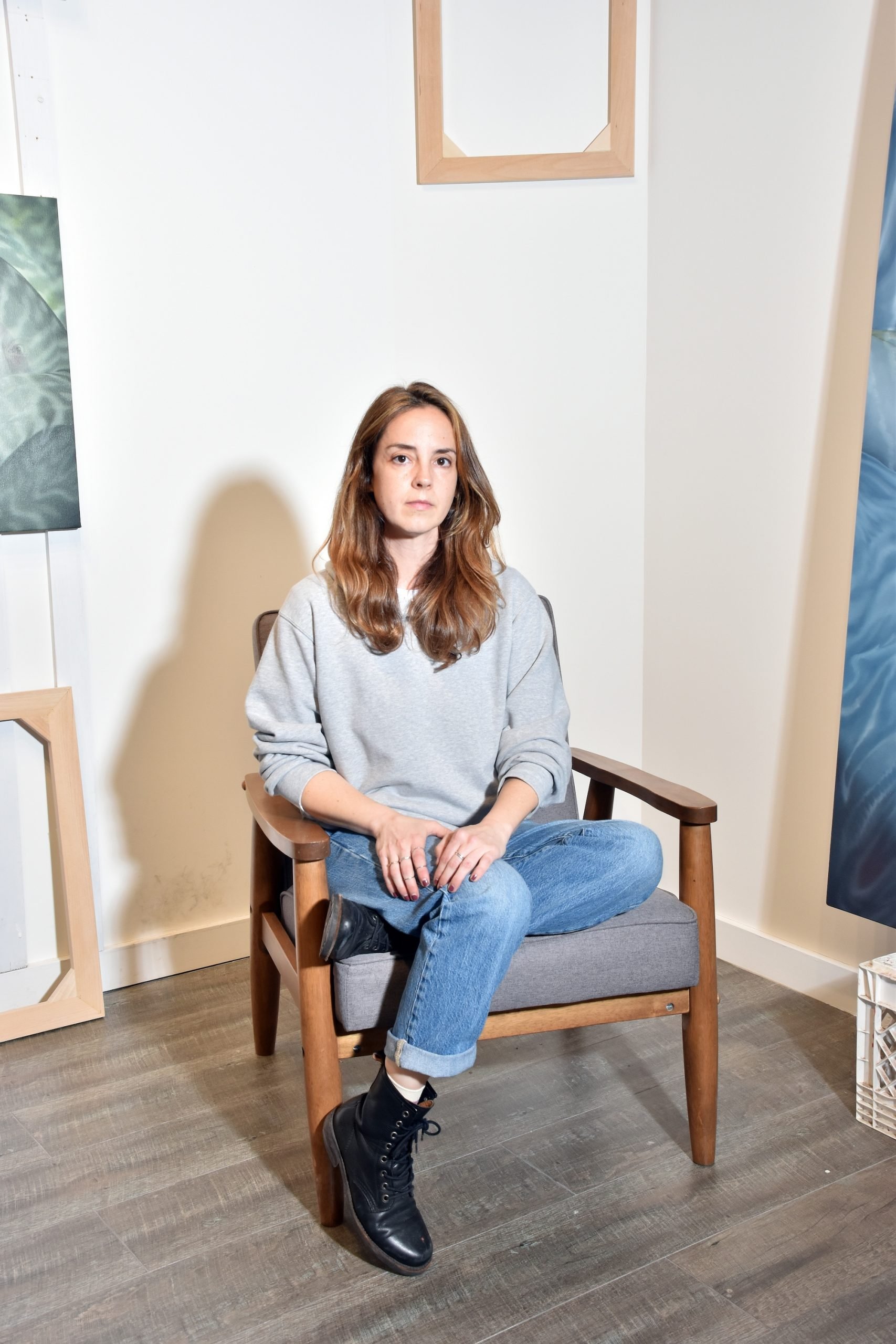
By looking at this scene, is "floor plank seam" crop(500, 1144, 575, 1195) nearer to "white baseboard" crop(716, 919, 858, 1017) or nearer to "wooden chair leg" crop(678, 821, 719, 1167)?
"wooden chair leg" crop(678, 821, 719, 1167)

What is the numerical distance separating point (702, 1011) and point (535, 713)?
Result: 0.53 m

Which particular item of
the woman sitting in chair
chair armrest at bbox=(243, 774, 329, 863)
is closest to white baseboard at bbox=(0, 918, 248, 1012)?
chair armrest at bbox=(243, 774, 329, 863)

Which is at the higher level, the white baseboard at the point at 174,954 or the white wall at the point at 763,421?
the white wall at the point at 763,421

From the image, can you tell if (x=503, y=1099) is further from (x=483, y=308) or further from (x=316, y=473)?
(x=483, y=308)

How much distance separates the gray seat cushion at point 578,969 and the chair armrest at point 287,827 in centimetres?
16

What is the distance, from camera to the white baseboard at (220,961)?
7.55ft

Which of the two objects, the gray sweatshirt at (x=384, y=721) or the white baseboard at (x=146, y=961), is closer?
the gray sweatshirt at (x=384, y=721)

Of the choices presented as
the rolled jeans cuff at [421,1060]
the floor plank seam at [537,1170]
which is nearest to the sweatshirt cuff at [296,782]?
the rolled jeans cuff at [421,1060]

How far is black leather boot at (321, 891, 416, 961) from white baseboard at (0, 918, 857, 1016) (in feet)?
3.44

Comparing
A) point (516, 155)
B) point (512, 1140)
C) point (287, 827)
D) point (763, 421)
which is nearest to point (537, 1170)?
point (512, 1140)

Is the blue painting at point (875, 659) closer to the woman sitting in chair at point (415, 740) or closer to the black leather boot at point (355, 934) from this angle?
the woman sitting in chair at point (415, 740)

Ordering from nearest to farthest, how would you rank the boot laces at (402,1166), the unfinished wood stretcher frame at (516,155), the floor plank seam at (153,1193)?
the boot laces at (402,1166), the floor plank seam at (153,1193), the unfinished wood stretcher frame at (516,155)

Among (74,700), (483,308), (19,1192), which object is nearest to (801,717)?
(483,308)

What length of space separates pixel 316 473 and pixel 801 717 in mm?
1162
